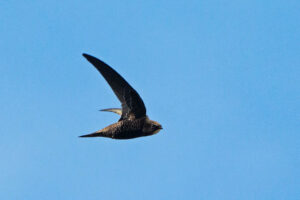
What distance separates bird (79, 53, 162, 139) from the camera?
723 inches

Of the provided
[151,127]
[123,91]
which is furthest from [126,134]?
[123,91]

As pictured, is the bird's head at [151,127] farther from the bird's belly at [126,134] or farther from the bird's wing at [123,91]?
the bird's wing at [123,91]

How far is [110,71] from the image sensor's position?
1798cm

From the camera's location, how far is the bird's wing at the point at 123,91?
58.7ft

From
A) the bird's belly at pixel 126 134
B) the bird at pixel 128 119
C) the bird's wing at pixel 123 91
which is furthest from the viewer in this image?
the bird's belly at pixel 126 134

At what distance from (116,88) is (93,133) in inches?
76.1

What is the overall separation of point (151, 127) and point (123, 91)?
166 cm

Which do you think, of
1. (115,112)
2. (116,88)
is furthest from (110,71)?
(115,112)

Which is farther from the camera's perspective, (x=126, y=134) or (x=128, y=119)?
(x=128, y=119)

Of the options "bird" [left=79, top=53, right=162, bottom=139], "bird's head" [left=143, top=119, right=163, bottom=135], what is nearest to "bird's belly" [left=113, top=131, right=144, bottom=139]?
"bird" [left=79, top=53, right=162, bottom=139]

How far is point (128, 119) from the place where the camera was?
18891mm

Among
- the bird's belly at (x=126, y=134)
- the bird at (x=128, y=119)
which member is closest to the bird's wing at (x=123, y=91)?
the bird at (x=128, y=119)

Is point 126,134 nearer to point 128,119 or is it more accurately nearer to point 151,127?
point 128,119

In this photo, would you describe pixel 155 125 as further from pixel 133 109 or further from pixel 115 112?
pixel 115 112
